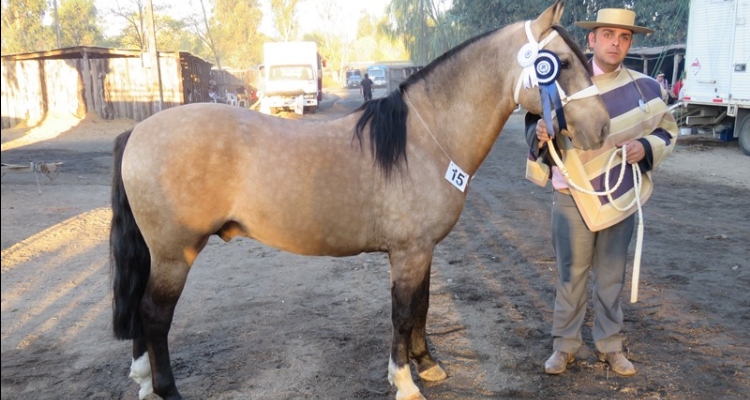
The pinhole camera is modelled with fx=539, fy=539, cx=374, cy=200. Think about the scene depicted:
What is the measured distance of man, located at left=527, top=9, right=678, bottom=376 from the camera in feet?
9.82

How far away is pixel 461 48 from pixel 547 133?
0.69 metres

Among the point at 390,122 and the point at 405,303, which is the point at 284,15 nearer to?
the point at 390,122

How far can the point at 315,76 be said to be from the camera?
82.5 feet

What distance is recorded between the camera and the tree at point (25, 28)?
26438mm

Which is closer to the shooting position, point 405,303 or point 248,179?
point 248,179

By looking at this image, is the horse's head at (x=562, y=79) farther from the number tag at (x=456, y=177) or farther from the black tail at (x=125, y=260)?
the black tail at (x=125, y=260)

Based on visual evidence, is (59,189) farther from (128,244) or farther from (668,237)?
(668,237)

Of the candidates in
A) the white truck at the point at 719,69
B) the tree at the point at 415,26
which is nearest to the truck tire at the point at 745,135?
the white truck at the point at 719,69

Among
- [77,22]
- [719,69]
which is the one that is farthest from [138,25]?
[719,69]

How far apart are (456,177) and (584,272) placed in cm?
103

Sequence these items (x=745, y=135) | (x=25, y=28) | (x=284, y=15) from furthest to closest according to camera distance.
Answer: (x=284, y=15) < (x=25, y=28) < (x=745, y=135)

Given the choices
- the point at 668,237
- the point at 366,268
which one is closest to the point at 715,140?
the point at 668,237

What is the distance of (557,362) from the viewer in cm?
324

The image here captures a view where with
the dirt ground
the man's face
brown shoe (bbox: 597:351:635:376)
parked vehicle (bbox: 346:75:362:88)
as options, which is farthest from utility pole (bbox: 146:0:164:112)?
parked vehicle (bbox: 346:75:362:88)
